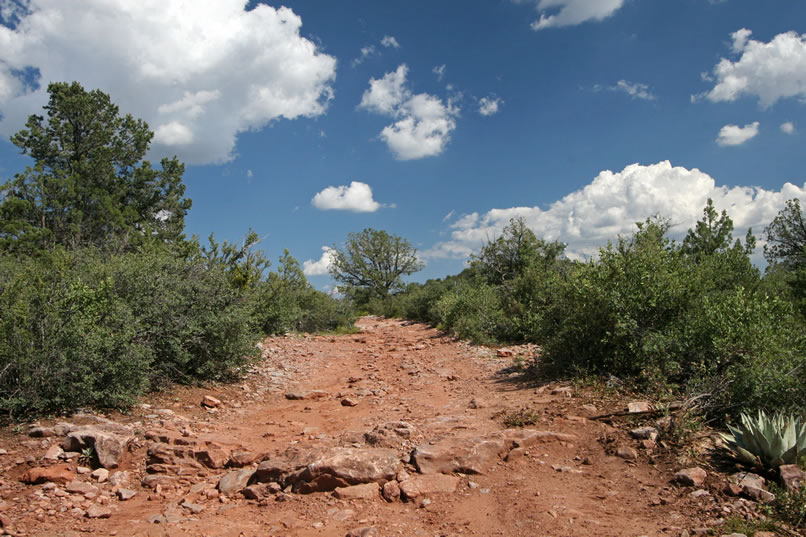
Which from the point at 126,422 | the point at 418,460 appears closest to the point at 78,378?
the point at 126,422

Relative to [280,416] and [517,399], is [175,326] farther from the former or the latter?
[517,399]

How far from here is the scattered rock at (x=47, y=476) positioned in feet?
15.3

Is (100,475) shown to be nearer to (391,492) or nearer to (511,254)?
(391,492)

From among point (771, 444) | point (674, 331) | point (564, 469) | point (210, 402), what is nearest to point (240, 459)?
point (210, 402)

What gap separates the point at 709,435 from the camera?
16.9 feet

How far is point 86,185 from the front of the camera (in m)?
23.9

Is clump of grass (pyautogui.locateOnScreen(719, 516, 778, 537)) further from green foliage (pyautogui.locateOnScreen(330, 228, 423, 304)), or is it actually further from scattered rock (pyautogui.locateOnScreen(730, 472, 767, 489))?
green foliage (pyautogui.locateOnScreen(330, 228, 423, 304))

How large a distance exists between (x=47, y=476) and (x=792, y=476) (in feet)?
20.9

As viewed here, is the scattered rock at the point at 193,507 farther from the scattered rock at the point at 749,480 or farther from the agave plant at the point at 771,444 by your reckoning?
the agave plant at the point at 771,444

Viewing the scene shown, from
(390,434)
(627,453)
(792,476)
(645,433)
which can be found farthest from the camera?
(390,434)

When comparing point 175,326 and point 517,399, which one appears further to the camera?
point 175,326

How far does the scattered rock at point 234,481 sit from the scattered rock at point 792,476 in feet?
15.2

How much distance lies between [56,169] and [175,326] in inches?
755

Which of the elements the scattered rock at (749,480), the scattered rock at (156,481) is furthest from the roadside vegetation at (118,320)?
the scattered rock at (749,480)
